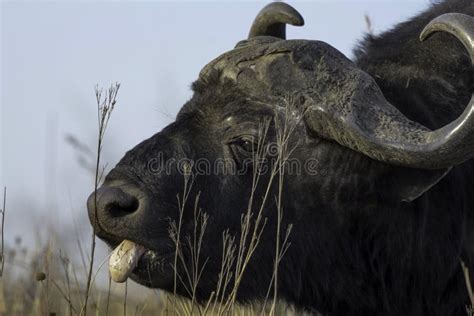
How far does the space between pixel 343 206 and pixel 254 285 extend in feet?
2.03

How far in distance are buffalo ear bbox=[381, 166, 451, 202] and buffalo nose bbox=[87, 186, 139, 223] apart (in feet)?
4.45

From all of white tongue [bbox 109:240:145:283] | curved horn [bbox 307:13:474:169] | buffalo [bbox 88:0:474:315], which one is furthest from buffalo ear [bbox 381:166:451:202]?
white tongue [bbox 109:240:145:283]

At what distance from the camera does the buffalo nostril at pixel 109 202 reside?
4.96 metres

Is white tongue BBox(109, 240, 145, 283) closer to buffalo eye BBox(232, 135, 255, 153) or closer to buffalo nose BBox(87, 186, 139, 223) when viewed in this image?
buffalo nose BBox(87, 186, 139, 223)

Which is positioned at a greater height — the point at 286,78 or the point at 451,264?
the point at 286,78

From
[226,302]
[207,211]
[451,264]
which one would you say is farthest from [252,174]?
[451,264]

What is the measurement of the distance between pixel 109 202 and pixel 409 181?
1.54 metres

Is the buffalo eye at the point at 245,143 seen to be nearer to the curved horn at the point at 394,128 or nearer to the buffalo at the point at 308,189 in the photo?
the buffalo at the point at 308,189

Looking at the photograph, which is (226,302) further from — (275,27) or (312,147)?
(275,27)

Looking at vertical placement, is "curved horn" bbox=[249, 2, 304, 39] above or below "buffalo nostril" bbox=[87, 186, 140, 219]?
above

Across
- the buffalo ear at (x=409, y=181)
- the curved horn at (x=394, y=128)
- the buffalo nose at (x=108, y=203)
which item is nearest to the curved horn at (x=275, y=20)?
the curved horn at (x=394, y=128)

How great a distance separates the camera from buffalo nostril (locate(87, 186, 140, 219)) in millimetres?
4957

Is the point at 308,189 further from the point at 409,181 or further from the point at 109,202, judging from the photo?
the point at 109,202

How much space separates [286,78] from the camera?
5492 mm
